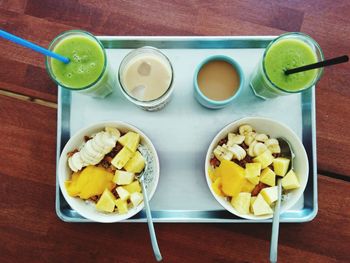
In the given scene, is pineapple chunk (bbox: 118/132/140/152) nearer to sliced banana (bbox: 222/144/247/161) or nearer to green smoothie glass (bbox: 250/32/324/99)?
sliced banana (bbox: 222/144/247/161)

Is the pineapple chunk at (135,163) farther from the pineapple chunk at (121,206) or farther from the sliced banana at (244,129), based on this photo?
the sliced banana at (244,129)

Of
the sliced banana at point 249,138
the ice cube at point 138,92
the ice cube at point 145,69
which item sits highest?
the ice cube at point 145,69

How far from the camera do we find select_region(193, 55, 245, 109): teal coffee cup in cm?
108

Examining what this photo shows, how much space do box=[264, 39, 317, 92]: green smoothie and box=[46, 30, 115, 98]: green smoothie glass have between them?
0.46 meters

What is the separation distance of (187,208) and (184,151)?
0.18 metres

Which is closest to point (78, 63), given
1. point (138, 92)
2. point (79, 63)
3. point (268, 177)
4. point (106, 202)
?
point (79, 63)

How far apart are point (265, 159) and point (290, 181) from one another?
96 mm

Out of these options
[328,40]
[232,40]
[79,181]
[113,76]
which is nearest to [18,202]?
[79,181]

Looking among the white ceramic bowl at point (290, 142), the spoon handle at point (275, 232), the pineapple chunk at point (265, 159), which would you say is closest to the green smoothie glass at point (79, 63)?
the white ceramic bowl at point (290, 142)

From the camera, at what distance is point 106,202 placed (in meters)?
1.06

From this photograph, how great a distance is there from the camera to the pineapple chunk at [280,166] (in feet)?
3.54

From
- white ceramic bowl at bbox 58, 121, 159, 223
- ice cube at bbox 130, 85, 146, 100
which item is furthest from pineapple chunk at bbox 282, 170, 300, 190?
ice cube at bbox 130, 85, 146, 100

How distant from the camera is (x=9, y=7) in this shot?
49.7 inches

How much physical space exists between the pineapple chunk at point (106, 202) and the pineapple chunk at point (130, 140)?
5.6 inches
